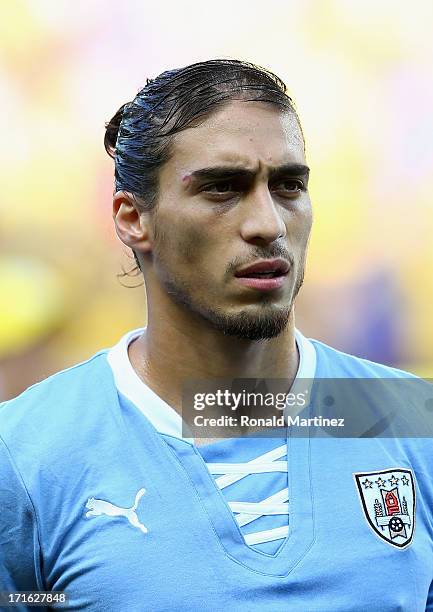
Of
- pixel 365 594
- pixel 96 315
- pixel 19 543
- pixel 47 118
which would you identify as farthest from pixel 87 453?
pixel 47 118

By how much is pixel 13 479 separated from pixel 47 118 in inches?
187

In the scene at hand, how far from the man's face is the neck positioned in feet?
0.20

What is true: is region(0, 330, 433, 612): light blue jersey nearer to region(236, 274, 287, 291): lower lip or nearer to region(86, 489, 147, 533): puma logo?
region(86, 489, 147, 533): puma logo

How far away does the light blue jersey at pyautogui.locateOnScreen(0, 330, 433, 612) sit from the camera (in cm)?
184

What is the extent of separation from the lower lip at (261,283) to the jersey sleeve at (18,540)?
2.00 feet

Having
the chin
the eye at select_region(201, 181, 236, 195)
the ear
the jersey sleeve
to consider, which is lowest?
the jersey sleeve

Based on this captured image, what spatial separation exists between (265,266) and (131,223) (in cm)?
42

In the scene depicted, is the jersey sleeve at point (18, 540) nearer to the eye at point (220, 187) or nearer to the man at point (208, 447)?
the man at point (208, 447)

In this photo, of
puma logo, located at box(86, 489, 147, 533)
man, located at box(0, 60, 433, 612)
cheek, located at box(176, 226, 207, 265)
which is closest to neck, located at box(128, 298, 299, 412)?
man, located at box(0, 60, 433, 612)

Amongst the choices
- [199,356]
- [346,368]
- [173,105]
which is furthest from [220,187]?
[346,368]

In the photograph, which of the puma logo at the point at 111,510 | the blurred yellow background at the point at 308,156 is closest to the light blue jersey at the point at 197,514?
the puma logo at the point at 111,510

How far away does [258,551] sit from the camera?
1.89m

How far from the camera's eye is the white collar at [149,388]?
81.0 inches

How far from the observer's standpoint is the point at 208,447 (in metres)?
2.04
